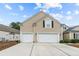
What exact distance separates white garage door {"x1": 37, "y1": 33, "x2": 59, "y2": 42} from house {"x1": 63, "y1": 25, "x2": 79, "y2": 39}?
1543 millimetres

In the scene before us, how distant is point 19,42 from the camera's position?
28797mm

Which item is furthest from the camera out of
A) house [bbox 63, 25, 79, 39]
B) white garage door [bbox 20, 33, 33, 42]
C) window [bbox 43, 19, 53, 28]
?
window [bbox 43, 19, 53, 28]

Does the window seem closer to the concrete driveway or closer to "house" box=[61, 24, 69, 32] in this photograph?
"house" box=[61, 24, 69, 32]

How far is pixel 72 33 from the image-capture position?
30781 millimetres

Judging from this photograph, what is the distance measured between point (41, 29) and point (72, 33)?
13.3 ft

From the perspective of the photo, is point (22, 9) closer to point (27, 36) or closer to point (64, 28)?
point (27, 36)

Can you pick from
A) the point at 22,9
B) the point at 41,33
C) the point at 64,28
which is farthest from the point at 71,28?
the point at 22,9

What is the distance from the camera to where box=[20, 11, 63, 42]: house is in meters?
29.3

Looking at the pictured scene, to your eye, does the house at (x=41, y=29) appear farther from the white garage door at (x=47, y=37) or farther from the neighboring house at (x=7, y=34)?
the neighboring house at (x=7, y=34)

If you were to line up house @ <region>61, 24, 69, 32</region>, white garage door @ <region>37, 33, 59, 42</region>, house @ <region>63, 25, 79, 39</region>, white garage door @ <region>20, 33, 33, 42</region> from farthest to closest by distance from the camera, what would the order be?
house @ <region>63, 25, 79, 39</region>
house @ <region>61, 24, 69, 32</region>
white garage door @ <region>20, 33, 33, 42</region>
white garage door @ <region>37, 33, 59, 42</region>

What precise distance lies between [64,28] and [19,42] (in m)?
6.08

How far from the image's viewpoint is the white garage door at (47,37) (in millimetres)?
28683

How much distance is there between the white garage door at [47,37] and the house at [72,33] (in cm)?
154

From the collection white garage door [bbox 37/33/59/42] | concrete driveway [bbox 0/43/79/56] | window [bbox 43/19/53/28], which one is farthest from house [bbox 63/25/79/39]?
concrete driveway [bbox 0/43/79/56]
